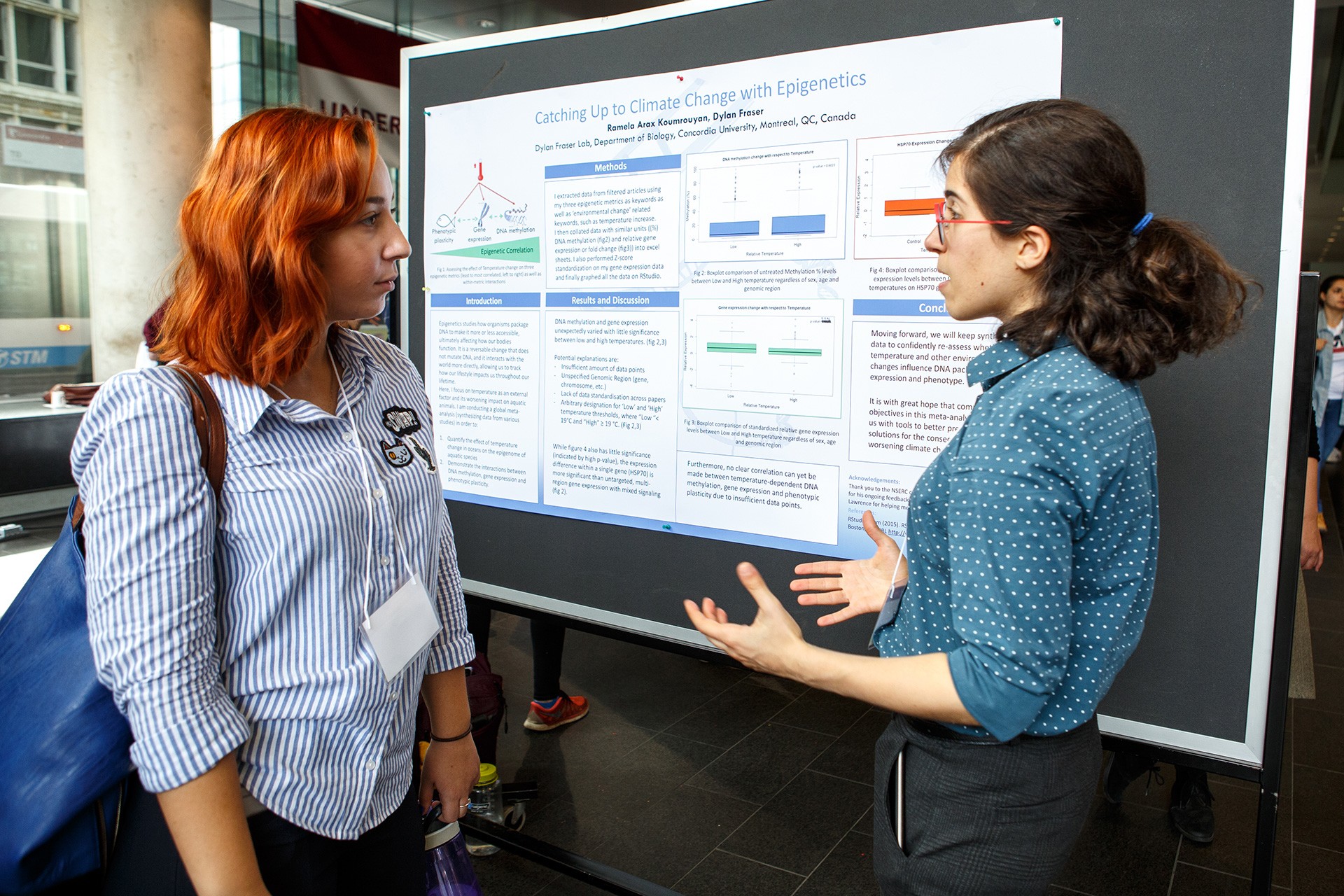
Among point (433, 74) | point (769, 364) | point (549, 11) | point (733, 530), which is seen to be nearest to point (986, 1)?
point (769, 364)

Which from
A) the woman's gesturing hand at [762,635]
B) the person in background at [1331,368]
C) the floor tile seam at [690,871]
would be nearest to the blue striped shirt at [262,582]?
the woman's gesturing hand at [762,635]

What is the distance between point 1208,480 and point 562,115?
4.99 feet

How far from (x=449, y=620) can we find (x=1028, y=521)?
0.91 meters

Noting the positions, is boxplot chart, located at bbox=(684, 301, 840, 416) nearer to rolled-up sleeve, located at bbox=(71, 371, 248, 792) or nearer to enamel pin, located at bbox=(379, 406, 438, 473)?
enamel pin, located at bbox=(379, 406, 438, 473)

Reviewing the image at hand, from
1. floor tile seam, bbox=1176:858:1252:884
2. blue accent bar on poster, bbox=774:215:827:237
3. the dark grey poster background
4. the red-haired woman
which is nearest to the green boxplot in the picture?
blue accent bar on poster, bbox=774:215:827:237

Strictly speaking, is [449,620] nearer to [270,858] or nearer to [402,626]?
[402,626]

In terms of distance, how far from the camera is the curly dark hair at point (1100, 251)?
1.00m

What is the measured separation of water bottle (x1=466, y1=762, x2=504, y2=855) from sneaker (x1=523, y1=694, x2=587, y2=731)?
700 millimetres

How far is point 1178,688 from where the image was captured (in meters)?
1.51

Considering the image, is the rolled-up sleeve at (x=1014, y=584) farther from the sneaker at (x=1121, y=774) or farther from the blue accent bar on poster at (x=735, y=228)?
the sneaker at (x=1121, y=774)

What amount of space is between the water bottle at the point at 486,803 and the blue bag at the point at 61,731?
1.66 meters

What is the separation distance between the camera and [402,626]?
1.19 m

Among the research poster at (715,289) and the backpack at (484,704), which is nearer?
the research poster at (715,289)

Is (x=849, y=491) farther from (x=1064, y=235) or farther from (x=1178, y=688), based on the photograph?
(x=1064, y=235)
